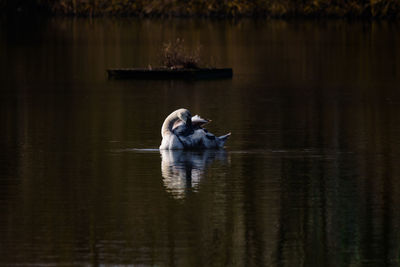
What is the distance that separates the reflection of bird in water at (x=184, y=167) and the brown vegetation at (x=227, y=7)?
7134 centimetres

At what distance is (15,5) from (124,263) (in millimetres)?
101260

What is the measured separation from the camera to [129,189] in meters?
16.4

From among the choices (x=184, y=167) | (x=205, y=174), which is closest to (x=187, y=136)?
(x=184, y=167)

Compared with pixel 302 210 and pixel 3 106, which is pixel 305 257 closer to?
pixel 302 210

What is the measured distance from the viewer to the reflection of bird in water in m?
16.7

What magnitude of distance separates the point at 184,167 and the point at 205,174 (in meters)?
0.71

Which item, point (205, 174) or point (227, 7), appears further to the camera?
point (227, 7)

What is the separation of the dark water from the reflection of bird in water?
27 mm

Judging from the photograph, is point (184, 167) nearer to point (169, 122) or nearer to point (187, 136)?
point (169, 122)

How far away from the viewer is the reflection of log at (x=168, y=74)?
37.7m

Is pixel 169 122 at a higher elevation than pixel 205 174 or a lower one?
higher

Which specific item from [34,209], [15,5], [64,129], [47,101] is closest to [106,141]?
[64,129]

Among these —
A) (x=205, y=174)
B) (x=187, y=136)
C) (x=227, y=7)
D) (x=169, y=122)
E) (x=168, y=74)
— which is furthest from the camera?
(x=227, y=7)

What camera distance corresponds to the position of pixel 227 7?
96.9 meters
